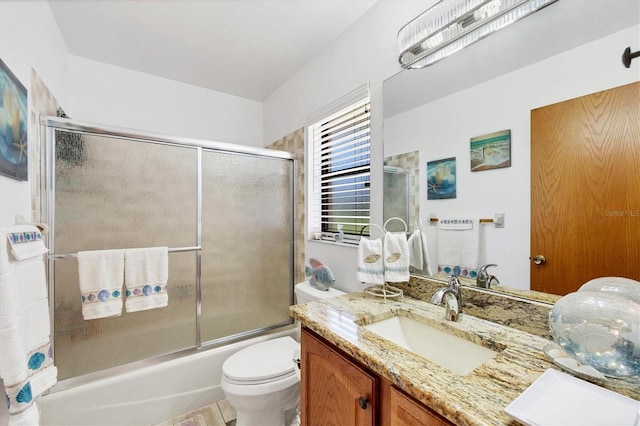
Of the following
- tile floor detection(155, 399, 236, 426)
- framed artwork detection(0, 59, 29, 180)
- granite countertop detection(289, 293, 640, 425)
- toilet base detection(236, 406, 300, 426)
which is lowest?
tile floor detection(155, 399, 236, 426)

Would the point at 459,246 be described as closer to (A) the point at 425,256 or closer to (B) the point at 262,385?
(A) the point at 425,256

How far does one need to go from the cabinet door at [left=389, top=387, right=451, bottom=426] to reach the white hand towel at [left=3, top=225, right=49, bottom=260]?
47.9 inches

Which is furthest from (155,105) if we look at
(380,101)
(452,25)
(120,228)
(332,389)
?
(332,389)

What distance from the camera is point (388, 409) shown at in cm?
73

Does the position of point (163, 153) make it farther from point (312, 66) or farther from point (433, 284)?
point (433, 284)

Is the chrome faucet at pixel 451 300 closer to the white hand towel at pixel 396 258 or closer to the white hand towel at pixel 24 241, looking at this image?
the white hand towel at pixel 396 258

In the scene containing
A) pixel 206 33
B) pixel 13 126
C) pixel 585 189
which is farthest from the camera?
pixel 206 33

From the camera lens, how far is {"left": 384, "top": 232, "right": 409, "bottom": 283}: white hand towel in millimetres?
1216

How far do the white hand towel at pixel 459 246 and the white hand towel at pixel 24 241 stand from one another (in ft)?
5.03

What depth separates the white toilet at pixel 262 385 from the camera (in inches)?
52.8

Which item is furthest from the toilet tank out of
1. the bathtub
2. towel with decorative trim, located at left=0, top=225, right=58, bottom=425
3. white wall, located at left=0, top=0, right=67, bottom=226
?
white wall, located at left=0, top=0, right=67, bottom=226

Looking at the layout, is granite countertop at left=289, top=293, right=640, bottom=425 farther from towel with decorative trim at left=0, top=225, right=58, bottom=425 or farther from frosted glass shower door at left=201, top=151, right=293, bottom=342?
frosted glass shower door at left=201, top=151, right=293, bottom=342

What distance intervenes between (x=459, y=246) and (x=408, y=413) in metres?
0.68

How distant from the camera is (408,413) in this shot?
0.66 m
